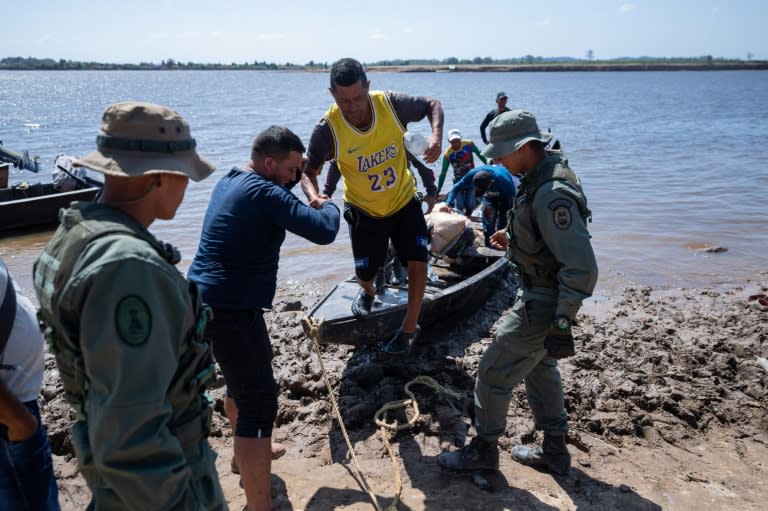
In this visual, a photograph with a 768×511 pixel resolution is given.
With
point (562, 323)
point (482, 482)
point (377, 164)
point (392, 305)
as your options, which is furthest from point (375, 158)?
point (482, 482)

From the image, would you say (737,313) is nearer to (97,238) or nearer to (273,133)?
(273,133)

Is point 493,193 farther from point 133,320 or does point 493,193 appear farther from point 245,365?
point 133,320

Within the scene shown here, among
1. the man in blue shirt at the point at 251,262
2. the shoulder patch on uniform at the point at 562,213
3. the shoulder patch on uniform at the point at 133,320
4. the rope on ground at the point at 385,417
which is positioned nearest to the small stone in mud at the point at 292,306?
the rope on ground at the point at 385,417

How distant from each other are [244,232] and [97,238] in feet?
5.17

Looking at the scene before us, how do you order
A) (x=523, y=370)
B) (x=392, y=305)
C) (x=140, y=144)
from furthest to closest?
(x=392, y=305), (x=523, y=370), (x=140, y=144)

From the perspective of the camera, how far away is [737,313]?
7.01 m

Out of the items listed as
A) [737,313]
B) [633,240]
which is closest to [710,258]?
[633,240]

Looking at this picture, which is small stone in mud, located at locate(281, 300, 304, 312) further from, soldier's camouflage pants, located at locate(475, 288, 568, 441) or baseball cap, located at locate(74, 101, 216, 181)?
baseball cap, located at locate(74, 101, 216, 181)

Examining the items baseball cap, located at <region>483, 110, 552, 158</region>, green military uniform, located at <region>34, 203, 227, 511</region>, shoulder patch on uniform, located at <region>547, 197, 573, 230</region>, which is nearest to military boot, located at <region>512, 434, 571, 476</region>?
shoulder patch on uniform, located at <region>547, 197, 573, 230</region>

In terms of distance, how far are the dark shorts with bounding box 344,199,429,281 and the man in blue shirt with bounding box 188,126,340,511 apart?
1662mm

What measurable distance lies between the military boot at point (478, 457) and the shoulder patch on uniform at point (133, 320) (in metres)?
2.78

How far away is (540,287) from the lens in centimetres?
350

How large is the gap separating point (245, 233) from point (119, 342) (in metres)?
1.67

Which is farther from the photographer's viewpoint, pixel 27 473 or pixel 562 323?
pixel 562 323
